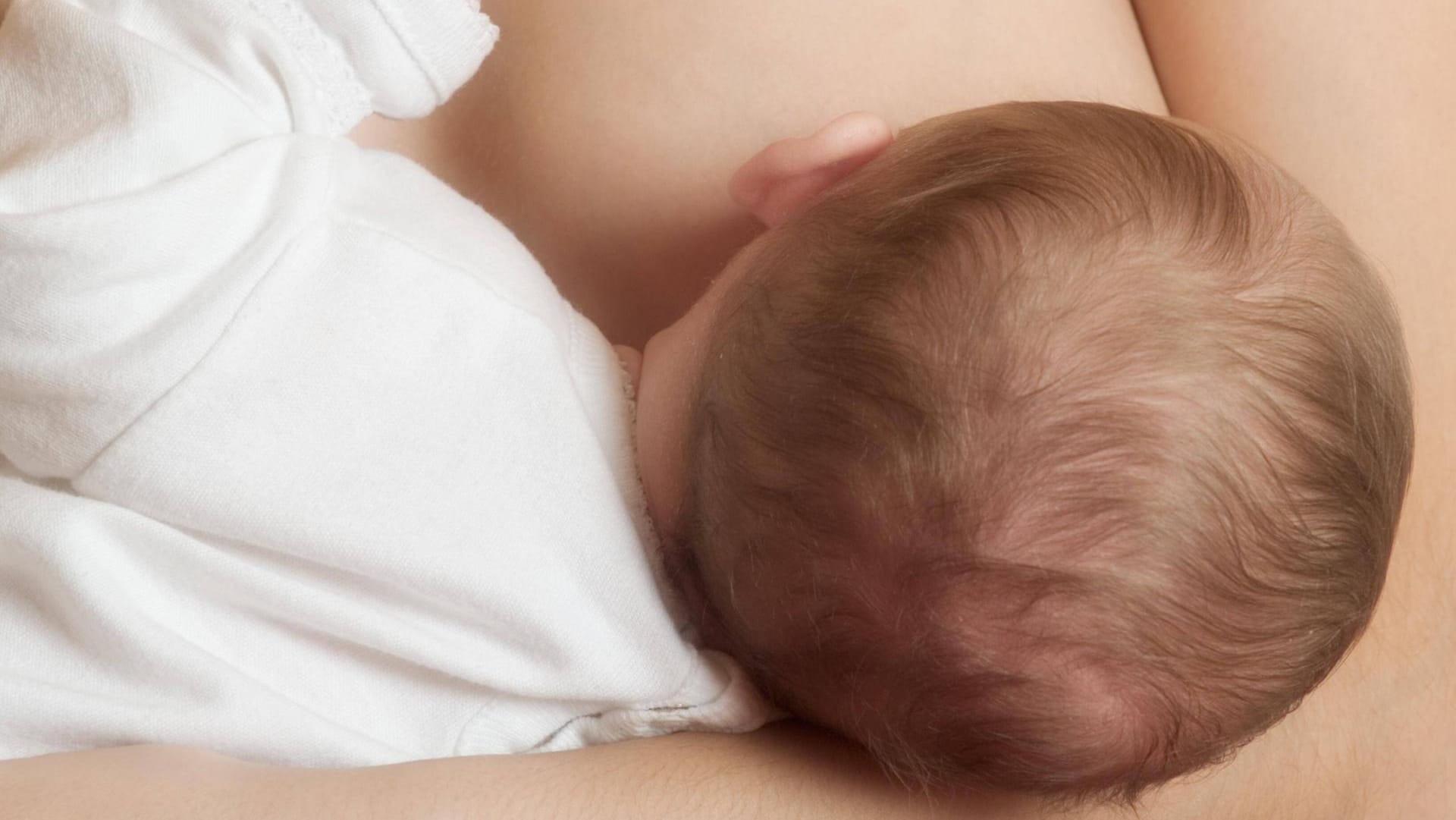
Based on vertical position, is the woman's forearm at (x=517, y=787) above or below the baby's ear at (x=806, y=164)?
below

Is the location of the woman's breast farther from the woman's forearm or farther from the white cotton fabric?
the woman's forearm

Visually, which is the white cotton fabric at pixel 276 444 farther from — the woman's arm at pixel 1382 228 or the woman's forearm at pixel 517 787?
the woman's arm at pixel 1382 228

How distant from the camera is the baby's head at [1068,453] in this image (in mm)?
716

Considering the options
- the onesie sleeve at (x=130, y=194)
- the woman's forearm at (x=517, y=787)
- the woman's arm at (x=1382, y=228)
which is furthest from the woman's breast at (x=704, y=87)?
→ the woman's forearm at (x=517, y=787)

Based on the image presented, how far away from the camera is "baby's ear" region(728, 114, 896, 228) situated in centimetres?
91

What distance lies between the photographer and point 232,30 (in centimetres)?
85

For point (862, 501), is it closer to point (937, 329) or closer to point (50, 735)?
point (937, 329)

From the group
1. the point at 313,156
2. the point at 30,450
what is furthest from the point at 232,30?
the point at 30,450

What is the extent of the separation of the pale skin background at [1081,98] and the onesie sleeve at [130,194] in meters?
0.30

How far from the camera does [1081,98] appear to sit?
1.11m

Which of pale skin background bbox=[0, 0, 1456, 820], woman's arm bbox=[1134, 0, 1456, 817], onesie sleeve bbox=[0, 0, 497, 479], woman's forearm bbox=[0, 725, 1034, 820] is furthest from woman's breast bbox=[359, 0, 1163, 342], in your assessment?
woman's forearm bbox=[0, 725, 1034, 820]

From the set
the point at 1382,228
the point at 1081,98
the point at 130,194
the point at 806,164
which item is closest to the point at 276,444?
the point at 130,194

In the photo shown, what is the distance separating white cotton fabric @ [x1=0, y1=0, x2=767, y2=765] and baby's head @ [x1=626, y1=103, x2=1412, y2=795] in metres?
0.15

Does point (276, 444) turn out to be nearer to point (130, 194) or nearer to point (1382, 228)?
point (130, 194)
